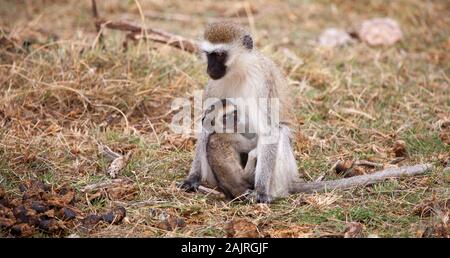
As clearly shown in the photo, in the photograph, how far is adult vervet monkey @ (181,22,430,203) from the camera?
540cm

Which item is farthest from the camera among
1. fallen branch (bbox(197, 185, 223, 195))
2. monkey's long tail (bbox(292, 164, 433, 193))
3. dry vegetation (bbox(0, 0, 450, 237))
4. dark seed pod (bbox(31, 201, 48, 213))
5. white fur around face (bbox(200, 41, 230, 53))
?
fallen branch (bbox(197, 185, 223, 195))

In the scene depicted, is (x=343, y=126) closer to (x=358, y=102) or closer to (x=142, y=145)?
(x=358, y=102)

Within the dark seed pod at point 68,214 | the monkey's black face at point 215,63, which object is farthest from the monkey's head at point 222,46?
the dark seed pod at point 68,214

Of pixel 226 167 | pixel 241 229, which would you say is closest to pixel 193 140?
pixel 226 167

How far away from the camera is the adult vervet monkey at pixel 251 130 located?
5.40m

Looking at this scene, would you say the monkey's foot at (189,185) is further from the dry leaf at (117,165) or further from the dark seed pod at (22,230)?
the dark seed pod at (22,230)

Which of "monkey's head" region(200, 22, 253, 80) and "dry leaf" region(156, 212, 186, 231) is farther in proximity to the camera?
"monkey's head" region(200, 22, 253, 80)

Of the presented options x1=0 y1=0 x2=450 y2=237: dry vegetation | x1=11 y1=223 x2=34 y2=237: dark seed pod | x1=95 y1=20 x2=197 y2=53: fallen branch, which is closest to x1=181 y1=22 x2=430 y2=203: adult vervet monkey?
x1=0 y1=0 x2=450 y2=237: dry vegetation

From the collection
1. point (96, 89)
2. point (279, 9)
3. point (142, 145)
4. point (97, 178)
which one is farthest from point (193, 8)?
point (97, 178)

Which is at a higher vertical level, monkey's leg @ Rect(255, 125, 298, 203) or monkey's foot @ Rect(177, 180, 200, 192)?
monkey's leg @ Rect(255, 125, 298, 203)

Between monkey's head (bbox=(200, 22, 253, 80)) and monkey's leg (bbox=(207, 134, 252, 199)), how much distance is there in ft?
→ 1.82

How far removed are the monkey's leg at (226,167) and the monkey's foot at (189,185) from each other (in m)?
0.19

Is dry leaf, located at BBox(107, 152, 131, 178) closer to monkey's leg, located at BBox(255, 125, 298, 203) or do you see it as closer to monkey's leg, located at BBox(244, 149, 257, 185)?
monkey's leg, located at BBox(244, 149, 257, 185)
